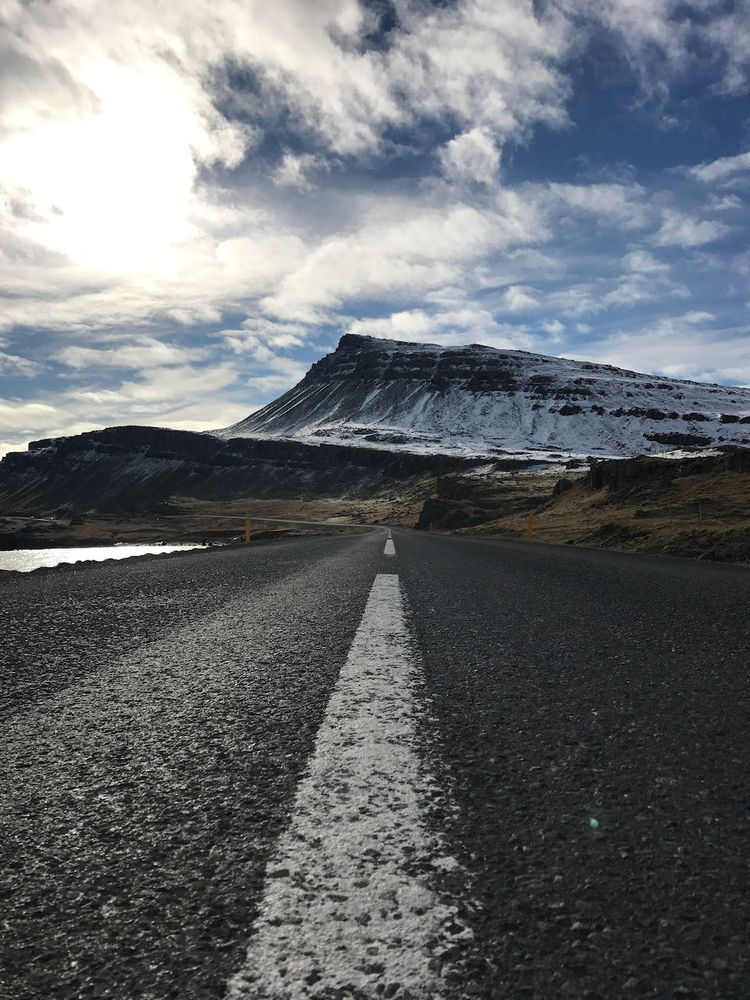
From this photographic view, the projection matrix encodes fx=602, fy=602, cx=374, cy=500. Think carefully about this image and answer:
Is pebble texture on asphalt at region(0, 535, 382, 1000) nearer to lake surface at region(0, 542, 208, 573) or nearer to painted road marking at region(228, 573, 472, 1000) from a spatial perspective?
painted road marking at region(228, 573, 472, 1000)

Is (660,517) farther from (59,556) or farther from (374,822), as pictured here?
(59,556)

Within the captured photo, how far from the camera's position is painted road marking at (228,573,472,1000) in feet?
2.93

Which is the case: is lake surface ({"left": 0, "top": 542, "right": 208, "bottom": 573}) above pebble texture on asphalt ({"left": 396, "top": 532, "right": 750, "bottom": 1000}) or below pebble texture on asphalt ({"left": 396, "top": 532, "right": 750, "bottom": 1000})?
below

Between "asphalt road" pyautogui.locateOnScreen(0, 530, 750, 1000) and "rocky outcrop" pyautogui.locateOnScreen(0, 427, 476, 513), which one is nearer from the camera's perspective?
"asphalt road" pyautogui.locateOnScreen(0, 530, 750, 1000)

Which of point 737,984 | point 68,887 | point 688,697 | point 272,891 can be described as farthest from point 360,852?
point 688,697

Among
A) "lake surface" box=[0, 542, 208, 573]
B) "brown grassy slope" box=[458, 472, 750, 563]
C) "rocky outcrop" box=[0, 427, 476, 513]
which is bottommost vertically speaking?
"lake surface" box=[0, 542, 208, 573]

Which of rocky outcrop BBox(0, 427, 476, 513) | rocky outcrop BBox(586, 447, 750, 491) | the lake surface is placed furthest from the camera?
rocky outcrop BBox(0, 427, 476, 513)

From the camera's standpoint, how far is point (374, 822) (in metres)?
1.39

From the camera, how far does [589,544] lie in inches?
826

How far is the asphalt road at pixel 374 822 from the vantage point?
936 mm

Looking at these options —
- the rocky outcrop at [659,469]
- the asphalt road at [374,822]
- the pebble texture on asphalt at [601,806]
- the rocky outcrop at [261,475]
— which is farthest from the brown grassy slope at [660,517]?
the rocky outcrop at [261,475]

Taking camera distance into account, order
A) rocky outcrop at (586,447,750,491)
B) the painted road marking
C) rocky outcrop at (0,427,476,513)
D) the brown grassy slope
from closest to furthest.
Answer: the painted road marking, the brown grassy slope, rocky outcrop at (586,447,750,491), rocky outcrop at (0,427,476,513)

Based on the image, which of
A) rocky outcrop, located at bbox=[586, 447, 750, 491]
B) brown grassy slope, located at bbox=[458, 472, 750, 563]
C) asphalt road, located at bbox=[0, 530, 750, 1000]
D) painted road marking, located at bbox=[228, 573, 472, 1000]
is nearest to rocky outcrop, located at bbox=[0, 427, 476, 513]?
brown grassy slope, located at bbox=[458, 472, 750, 563]

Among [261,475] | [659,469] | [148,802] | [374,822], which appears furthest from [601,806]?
[261,475]
